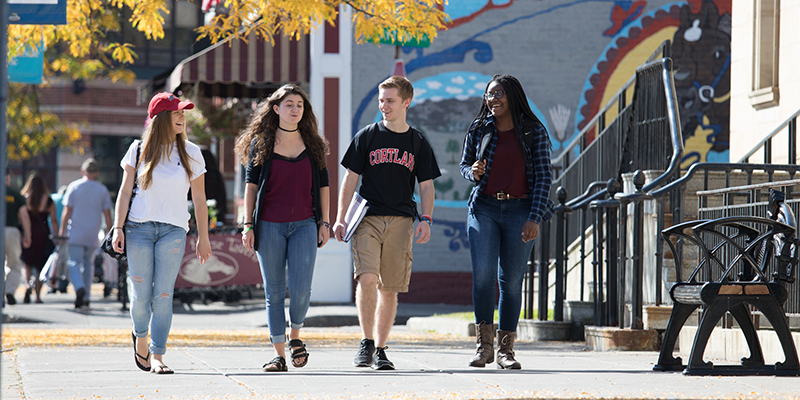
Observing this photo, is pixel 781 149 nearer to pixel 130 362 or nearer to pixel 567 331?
pixel 567 331

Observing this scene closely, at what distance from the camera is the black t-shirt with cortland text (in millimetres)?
5910

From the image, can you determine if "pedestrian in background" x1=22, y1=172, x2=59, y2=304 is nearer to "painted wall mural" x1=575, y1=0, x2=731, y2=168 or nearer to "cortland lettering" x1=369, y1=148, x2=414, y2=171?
"painted wall mural" x1=575, y1=0, x2=731, y2=168

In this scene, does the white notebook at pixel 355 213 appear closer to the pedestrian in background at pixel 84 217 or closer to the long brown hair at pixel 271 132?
the long brown hair at pixel 271 132

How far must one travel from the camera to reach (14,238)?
550 inches

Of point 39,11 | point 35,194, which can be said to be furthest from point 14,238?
point 39,11

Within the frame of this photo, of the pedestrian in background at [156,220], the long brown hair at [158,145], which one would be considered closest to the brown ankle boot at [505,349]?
the pedestrian in background at [156,220]

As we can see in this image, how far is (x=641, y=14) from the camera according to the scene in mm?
14805

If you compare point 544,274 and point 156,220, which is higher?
point 156,220

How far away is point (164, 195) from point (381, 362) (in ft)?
5.28

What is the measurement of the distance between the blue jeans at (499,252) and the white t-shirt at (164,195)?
5.70 feet

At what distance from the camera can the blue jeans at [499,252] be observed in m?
5.81

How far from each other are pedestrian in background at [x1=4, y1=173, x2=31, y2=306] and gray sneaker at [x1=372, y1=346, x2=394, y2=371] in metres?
9.33

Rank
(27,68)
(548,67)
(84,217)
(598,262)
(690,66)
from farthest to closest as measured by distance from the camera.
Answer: (548,67), (690,66), (84,217), (27,68), (598,262)

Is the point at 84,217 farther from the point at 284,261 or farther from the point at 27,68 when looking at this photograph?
the point at 284,261
